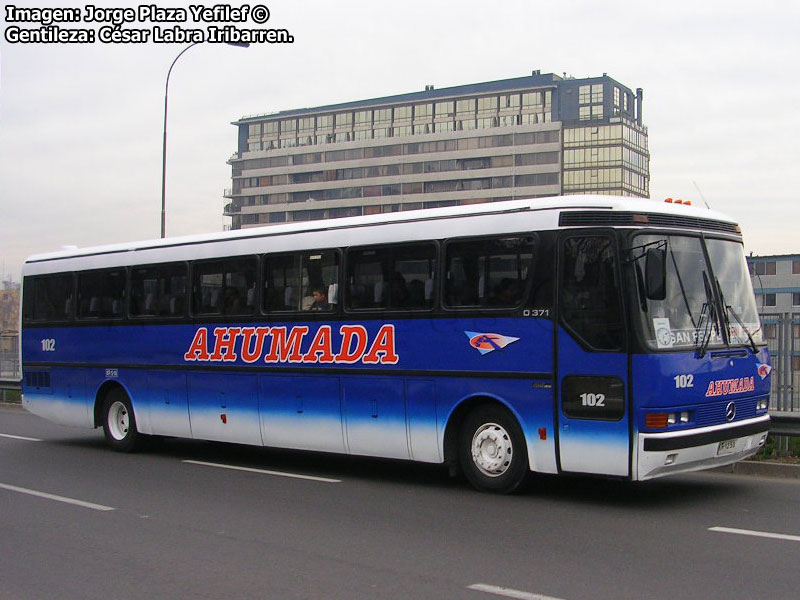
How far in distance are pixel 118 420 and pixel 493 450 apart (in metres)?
7.49

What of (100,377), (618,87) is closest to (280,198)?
(618,87)

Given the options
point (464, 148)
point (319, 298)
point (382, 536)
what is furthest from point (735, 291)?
point (464, 148)

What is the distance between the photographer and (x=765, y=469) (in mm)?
12000

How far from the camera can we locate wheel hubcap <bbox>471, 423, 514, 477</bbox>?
10.5 m

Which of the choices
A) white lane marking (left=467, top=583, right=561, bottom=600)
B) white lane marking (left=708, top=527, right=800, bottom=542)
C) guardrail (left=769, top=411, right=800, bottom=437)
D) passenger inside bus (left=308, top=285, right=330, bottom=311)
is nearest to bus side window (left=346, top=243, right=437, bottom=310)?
passenger inside bus (left=308, top=285, right=330, bottom=311)

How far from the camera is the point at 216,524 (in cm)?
920

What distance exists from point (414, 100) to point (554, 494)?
460 feet

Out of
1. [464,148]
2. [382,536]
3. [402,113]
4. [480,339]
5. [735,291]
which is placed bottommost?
[382,536]

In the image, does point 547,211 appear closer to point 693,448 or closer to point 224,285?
point 693,448

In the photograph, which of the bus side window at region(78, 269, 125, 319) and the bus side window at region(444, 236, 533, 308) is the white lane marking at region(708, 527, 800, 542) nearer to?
the bus side window at region(444, 236, 533, 308)

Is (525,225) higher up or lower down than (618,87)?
lower down

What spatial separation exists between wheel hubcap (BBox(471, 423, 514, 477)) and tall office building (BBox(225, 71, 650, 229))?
12446 cm

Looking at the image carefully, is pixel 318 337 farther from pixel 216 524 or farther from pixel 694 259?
pixel 694 259

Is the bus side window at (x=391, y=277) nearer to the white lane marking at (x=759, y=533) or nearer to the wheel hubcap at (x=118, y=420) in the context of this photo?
the white lane marking at (x=759, y=533)
